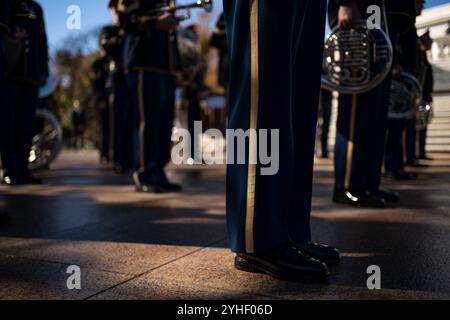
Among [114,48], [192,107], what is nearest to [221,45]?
[114,48]

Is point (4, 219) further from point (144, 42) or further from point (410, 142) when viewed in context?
point (410, 142)

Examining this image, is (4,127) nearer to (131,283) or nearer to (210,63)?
(131,283)

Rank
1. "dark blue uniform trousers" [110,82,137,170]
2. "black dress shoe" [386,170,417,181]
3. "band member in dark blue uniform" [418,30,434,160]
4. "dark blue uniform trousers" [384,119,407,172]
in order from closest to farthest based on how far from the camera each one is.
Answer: "black dress shoe" [386,170,417,181]
"dark blue uniform trousers" [384,119,407,172]
"band member in dark blue uniform" [418,30,434,160]
"dark blue uniform trousers" [110,82,137,170]

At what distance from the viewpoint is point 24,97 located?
4.39 meters

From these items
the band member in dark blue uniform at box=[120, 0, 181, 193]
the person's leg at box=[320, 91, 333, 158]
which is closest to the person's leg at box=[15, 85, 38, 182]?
the band member in dark blue uniform at box=[120, 0, 181, 193]

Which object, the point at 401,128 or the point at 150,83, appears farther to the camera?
the point at 401,128

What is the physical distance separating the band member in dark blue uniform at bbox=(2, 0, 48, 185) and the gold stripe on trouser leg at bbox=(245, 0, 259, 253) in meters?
3.25

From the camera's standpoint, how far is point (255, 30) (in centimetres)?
141

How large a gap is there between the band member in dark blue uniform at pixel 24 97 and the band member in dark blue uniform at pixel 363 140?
109 inches

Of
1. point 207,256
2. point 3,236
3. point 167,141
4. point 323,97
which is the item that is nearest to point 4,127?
point 167,141

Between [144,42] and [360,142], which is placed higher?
[144,42]

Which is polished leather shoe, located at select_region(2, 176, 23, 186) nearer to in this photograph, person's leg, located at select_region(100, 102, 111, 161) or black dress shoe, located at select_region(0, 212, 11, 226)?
black dress shoe, located at select_region(0, 212, 11, 226)

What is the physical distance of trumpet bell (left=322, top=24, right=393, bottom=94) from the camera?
268 cm

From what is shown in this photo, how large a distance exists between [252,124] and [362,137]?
4.91ft
